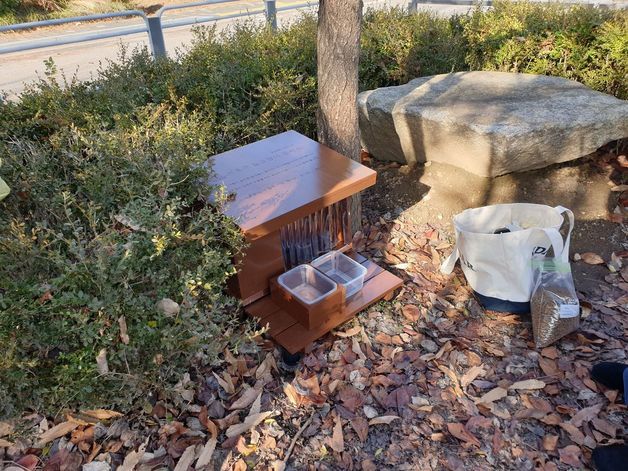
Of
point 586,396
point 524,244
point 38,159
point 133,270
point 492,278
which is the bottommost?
point 586,396

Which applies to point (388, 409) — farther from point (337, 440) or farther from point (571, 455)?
point (571, 455)

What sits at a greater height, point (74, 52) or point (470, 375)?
point (74, 52)

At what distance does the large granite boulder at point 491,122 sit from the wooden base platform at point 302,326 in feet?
4.18

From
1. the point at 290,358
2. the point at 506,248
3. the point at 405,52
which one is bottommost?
the point at 290,358

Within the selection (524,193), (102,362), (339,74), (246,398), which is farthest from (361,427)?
(524,193)

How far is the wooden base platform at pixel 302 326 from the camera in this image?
107 inches

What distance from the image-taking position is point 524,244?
9.36 feet

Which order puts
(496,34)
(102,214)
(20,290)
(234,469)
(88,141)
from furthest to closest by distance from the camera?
(496,34), (88,141), (102,214), (234,469), (20,290)

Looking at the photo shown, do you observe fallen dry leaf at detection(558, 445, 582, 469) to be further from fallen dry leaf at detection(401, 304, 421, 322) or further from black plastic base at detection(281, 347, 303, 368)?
black plastic base at detection(281, 347, 303, 368)

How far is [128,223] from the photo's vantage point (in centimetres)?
228

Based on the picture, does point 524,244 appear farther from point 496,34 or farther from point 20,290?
point 496,34

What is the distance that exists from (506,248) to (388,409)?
1147 mm

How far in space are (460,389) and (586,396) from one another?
646mm

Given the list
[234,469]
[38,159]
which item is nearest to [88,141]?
[38,159]
